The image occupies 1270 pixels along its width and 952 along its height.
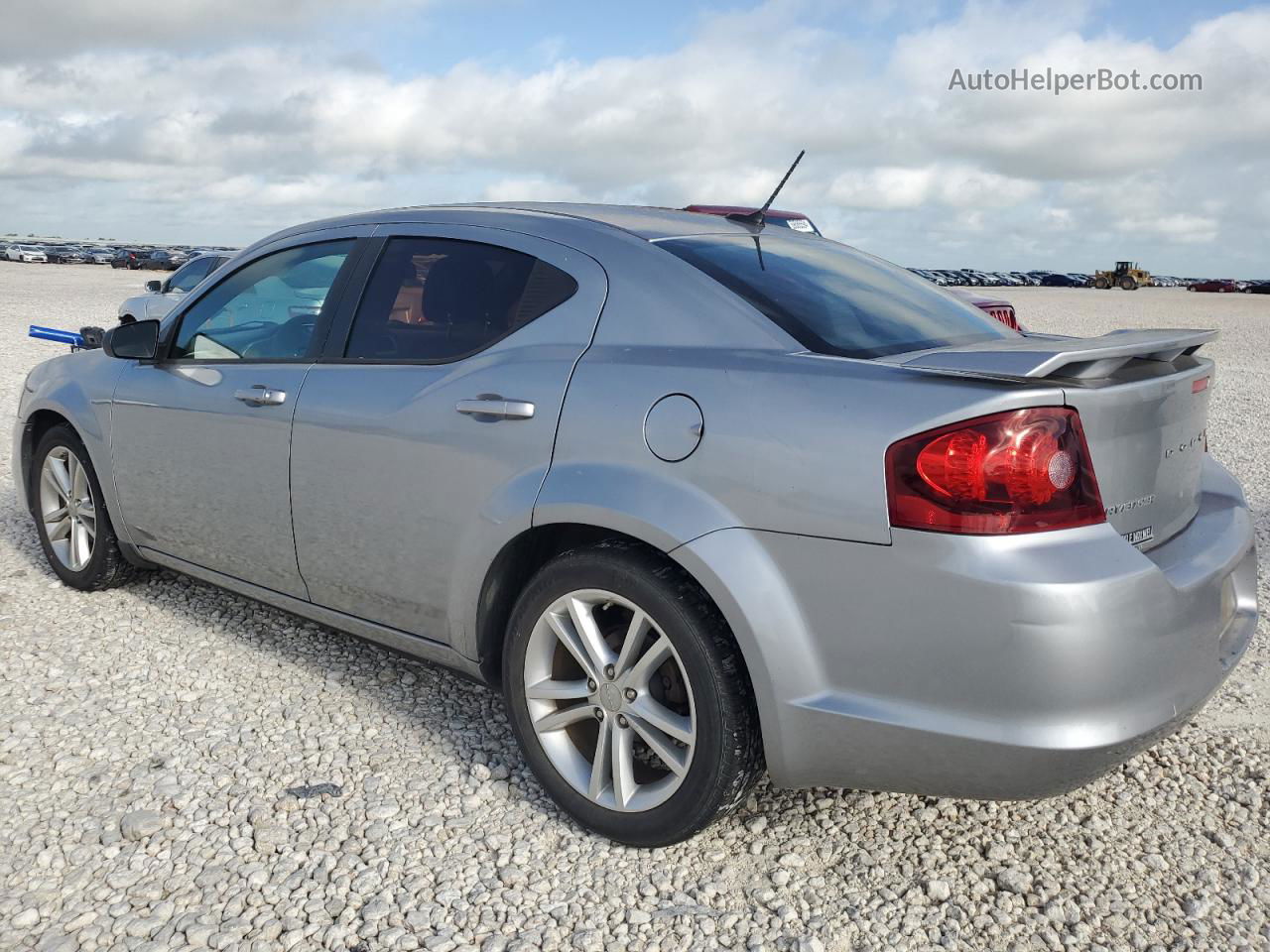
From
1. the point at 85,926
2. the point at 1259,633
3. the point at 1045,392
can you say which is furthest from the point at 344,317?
the point at 1259,633

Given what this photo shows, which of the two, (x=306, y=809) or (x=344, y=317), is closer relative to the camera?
(x=306, y=809)

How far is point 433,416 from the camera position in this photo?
311 centimetres

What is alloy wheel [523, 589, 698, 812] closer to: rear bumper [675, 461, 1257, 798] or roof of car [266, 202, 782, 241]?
rear bumper [675, 461, 1257, 798]

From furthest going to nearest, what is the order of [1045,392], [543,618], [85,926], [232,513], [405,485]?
[232,513] → [405,485] → [543,618] → [85,926] → [1045,392]

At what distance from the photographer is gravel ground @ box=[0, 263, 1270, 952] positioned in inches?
98.0

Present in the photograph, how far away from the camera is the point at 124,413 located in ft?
14.1

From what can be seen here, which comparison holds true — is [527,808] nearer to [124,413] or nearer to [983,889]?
[983,889]

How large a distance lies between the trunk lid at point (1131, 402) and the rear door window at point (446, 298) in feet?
3.68

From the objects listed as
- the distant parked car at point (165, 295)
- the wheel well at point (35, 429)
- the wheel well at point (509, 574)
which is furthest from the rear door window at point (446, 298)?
the distant parked car at point (165, 295)

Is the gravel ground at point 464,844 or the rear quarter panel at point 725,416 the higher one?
the rear quarter panel at point 725,416

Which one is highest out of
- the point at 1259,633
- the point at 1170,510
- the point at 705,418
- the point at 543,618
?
the point at 705,418

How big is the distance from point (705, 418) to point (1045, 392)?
75 cm

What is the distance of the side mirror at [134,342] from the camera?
166 inches

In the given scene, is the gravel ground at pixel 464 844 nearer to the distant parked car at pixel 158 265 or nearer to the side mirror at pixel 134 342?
the side mirror at pixel 134 342
